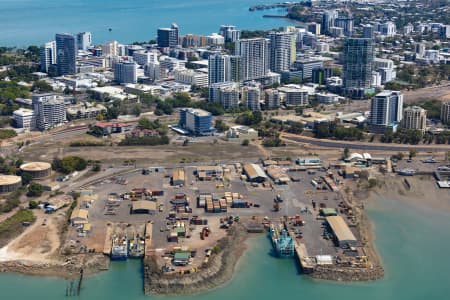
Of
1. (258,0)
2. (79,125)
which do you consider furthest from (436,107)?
(258,0)

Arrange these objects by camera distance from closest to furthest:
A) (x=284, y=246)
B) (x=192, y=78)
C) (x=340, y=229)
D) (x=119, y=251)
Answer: (x=119, y=251)
(x=284, y=246)
(x=340, y=229)
(x=192, y=78)

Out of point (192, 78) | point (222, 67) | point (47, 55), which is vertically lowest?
point (192, 78)

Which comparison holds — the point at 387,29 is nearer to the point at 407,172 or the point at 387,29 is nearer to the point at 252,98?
the point at 252,98

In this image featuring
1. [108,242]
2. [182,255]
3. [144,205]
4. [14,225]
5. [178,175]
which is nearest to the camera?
[182,255]

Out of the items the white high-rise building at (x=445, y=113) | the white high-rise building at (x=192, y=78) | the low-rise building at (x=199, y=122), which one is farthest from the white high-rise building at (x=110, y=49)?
the white high-rise building at (x=445, y=113)

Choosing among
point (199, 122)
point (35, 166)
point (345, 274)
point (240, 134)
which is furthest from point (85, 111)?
point (345, 274)

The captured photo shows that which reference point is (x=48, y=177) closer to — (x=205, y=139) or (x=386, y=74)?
(x=205, y=139)

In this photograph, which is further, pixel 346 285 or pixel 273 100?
pixel 273 100

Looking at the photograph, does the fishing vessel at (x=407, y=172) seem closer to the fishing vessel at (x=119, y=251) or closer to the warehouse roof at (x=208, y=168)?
the warehouse roof at (x=208, y=168)

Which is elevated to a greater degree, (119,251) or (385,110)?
(385,110)
